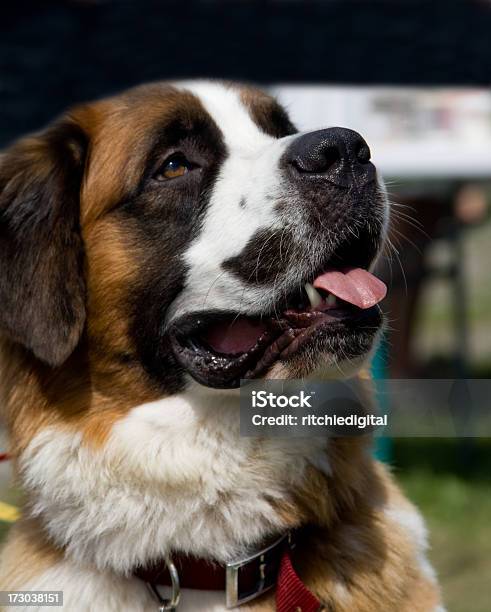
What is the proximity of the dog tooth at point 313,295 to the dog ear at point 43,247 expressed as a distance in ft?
2.14

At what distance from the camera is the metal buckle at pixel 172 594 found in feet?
7.59

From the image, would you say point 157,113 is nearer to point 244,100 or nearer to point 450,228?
point 244,100

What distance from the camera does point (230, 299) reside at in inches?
96.1

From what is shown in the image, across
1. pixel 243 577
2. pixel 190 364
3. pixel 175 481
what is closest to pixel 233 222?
pixel 190 364

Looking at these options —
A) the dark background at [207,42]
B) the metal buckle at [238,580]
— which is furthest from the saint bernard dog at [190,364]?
the dark background at [207,42]

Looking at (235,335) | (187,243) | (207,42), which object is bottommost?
(207,42)

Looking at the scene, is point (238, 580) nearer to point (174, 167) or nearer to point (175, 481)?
point (175, 481)

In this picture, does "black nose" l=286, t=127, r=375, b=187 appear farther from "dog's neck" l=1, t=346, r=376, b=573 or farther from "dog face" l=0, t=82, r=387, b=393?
"dog's neck" l=1, t=346, r=376, b=573

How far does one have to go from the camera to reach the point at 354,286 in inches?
94.3

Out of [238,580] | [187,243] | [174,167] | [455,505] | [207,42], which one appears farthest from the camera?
[207,42]

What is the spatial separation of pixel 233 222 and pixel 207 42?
186 inches

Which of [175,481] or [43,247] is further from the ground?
[43,247]

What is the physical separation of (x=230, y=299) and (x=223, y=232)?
0.63 feet

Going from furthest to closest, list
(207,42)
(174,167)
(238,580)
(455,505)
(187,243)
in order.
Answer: (207,42) < (455,505) < (174,167) < (187,243) < (238,580)
